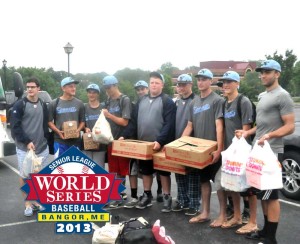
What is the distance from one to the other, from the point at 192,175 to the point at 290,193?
1.76 metres

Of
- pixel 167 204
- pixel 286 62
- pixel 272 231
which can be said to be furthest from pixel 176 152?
pixel 286 62

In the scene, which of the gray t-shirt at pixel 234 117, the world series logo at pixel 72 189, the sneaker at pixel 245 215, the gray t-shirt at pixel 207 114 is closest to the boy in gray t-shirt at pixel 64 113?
the gray t-shirt at pixel 207 114

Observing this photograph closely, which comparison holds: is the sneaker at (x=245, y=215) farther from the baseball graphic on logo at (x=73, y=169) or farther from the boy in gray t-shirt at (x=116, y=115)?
the baseball graphic on logo at (x=73, y=169)

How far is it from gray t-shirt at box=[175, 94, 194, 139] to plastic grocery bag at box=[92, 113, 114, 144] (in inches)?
37.0

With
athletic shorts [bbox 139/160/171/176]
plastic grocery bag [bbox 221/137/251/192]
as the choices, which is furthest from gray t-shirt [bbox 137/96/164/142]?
plastic grocery bag [bbox 221/137/251/192]

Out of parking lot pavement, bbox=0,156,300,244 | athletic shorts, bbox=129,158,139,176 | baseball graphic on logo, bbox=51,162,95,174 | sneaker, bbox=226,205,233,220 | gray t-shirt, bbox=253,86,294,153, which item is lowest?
parking lot pavement, bbox=0,156,300,244

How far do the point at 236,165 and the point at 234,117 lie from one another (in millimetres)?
642

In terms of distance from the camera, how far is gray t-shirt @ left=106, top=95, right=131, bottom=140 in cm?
531

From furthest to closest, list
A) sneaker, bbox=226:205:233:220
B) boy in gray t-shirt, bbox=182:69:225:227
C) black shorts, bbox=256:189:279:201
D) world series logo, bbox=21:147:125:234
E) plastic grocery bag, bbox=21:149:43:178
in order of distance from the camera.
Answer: sneaker, bbox=226:205:233:220 → plastic grocery bag, bbox=21:149:43:178 → boy in gray t-shirt, bbox=182:69:225:227 → black shorts, bbox=256:189:279:201 → world series logo, bbox=21:147:125:234

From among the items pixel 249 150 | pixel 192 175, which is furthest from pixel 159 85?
pixel 249 150

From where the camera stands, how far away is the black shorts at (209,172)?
462 centimetres

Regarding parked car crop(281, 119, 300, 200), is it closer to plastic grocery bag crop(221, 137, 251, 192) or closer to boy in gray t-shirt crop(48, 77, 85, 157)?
A: plastic grocery bag crop(221, 137, 251, 192)

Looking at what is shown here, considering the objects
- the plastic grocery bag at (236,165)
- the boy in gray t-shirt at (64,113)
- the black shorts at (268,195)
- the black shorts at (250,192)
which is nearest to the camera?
the black shorts at (268,195)

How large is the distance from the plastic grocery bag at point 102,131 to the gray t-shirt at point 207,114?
46.0 inches
